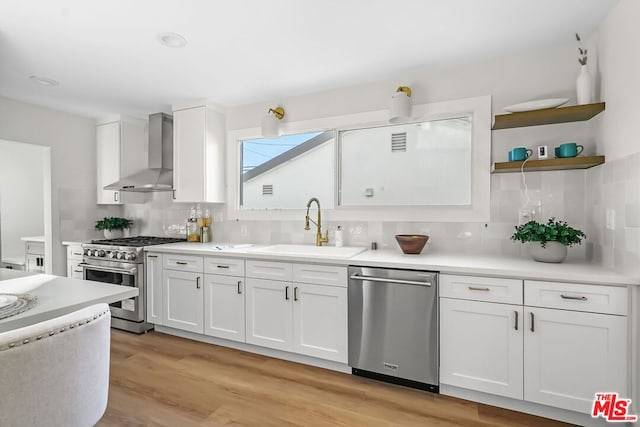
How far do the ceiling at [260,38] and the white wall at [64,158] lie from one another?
47 centimetres

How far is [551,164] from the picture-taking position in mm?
2088

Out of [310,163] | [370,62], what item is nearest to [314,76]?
[370,62]

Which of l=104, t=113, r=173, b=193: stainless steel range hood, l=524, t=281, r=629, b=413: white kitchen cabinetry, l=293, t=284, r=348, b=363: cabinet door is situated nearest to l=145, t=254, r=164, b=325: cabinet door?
l=104, t=113, r=173, b=193: stainless steel range hood

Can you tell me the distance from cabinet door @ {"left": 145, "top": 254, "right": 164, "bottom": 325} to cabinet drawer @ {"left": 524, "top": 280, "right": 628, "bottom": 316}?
121 inches

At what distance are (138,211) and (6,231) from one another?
203 cm

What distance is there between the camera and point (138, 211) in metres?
4.23

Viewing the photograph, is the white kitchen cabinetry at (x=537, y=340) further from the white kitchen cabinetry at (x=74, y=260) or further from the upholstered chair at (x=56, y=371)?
the white kitchen cabinetry at (x=74, y=260)

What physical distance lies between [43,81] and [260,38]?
215 cm

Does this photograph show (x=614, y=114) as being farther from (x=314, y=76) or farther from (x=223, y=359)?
(x=223, y=359)

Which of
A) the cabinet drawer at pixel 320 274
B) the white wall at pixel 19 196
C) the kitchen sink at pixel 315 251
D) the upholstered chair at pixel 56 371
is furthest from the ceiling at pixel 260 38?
the white wall at pixel 19 196

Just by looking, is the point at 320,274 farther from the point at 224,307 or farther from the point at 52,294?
the point at 52,294

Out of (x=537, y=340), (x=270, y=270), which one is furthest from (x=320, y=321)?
(x=537, y=340)

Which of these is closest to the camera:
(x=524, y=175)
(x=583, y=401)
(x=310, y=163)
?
(x=583, y=401)

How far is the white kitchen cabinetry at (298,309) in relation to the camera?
2.40 meters
